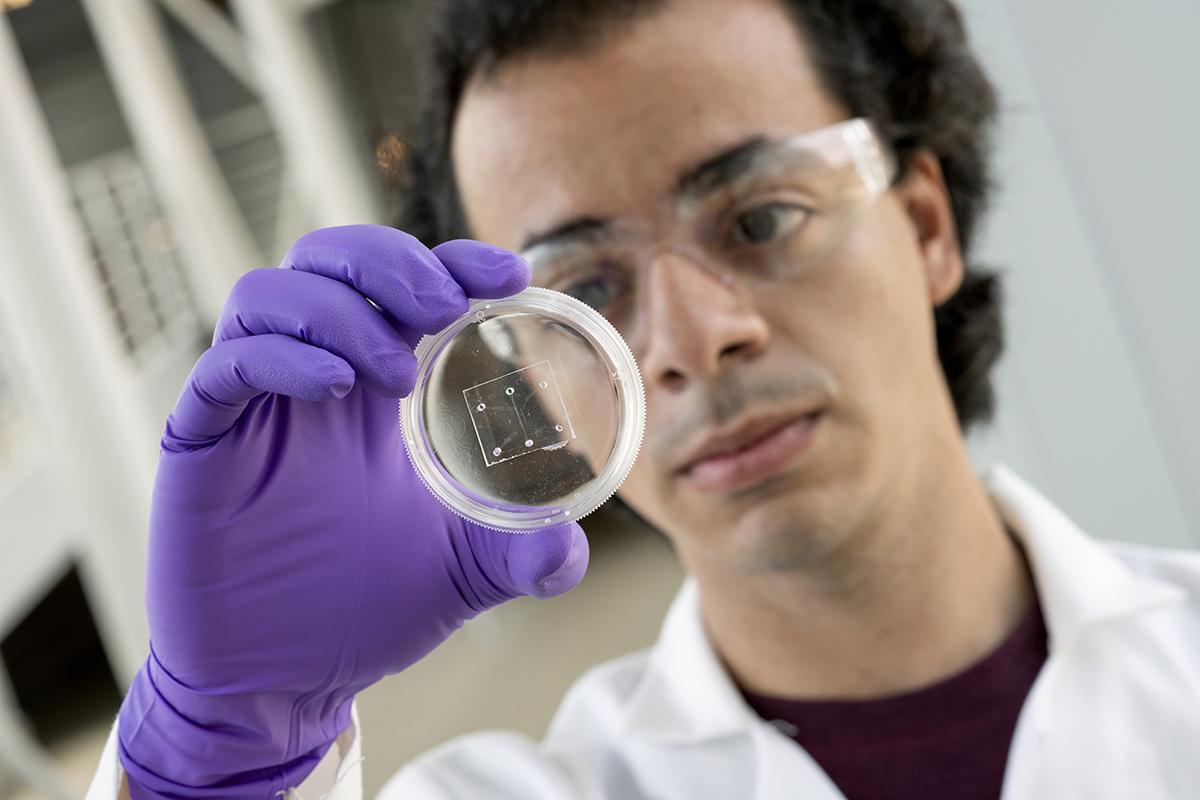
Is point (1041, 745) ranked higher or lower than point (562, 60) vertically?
lower

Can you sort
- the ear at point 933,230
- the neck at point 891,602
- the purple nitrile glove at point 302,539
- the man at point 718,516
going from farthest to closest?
the ear at point 933,230, the neck at point 891,602, the man at point 718,516, the purple nitrile glove at point 302,539

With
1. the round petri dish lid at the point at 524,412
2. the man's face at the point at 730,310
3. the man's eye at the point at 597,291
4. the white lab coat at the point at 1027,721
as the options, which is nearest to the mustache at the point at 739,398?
the man's face at the point at 730,310

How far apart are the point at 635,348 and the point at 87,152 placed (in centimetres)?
269

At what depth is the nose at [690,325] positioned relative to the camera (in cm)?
135

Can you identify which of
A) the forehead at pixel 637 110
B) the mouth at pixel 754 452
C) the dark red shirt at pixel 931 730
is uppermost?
the forehead at pixel 637 110

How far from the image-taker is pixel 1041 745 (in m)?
1.39

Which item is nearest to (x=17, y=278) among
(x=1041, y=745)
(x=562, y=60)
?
(x=562, y=60)

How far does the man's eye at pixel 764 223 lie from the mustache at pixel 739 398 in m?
0.19

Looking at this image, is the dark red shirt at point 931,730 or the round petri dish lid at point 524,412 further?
the dark red shirt at point 931,730

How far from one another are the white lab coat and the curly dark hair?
392 millimetres

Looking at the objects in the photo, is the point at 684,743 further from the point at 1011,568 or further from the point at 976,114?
the point at 976,114

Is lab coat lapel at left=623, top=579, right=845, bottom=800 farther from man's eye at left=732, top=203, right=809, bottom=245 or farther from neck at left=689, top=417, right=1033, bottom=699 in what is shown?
man's eye at left=732, top=203, right=809, bottom=245

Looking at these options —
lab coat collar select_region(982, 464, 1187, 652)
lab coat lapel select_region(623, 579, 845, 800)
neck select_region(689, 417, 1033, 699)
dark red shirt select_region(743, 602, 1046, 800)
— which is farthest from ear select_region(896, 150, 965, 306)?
lab coat lapel select_region(623, 579, 845, 800)

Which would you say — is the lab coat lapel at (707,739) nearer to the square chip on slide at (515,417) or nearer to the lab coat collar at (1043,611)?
the lab coat collar at (1043,611)
